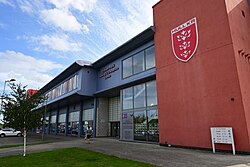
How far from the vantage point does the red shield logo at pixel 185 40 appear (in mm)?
12727

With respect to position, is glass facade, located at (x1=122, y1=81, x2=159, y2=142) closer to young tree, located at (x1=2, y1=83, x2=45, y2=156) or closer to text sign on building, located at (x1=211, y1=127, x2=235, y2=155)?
text sign on building, located at (x1=211, y1=127, x2=235, y2=155)

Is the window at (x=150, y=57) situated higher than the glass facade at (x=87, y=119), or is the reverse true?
the window at (x=150, y=57)

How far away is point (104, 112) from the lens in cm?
2541

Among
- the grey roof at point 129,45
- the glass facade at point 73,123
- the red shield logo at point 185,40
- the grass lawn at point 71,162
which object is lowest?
the grass lawn at point 71,162

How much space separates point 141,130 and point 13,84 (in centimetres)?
1052

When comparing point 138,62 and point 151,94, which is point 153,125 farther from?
point 138,62

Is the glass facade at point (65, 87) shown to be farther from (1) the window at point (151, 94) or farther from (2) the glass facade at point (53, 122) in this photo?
(1) the window at point (151, 94)

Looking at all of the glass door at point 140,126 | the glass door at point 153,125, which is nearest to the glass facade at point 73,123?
the glass door at point 140,126

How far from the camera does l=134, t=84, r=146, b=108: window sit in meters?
17.3

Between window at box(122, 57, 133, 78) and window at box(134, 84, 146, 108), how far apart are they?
176 centimetres

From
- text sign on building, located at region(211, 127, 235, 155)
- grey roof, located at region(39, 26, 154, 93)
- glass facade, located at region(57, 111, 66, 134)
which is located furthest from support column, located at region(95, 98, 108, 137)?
text sign on building, located at region(211, 127, 235, 155)

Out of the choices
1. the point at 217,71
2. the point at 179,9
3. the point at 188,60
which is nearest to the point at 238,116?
the point at 217,71

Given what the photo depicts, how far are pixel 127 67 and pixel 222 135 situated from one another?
38.1 feet

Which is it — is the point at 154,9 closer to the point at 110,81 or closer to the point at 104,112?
the point at 110,81
